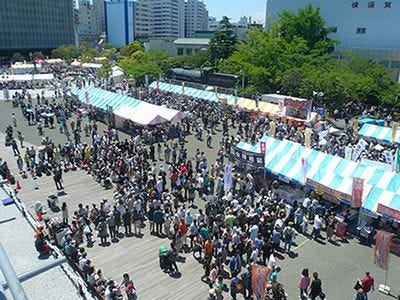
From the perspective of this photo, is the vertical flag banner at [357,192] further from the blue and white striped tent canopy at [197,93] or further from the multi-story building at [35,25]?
the multi-story building at [35,25]

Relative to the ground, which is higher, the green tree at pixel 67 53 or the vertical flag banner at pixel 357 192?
the green tree at pixel 67 53

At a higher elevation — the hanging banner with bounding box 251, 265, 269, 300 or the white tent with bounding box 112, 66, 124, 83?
the white tent with bounding box 112, 66, 124, 83

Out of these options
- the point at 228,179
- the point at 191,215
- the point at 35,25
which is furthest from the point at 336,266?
the point at 35,25

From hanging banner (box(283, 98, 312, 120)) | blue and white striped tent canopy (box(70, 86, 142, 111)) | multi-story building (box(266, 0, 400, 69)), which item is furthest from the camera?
multi-story building (box(266, 0, 400, 69))

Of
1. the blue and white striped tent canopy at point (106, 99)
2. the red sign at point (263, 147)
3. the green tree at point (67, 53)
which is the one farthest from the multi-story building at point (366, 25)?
the green tree at point (67, 53)

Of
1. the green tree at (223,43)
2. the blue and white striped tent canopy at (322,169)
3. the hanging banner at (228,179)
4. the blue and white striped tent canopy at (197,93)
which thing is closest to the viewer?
the blue and white striped tent canopy at (322,169)

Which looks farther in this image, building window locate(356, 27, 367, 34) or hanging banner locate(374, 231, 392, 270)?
building window locate(356, 27, 367, 34)

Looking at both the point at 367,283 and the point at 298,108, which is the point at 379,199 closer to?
the point at 367,283

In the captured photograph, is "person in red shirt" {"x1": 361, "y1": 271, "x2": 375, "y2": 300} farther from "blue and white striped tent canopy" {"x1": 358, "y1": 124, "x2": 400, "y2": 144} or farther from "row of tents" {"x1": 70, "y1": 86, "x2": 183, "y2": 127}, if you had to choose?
"row of tents" {"x1": 70, "y1": 86, "x2": 183, "y2": 127}

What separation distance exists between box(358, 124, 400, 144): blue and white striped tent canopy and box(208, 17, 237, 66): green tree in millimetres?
35185

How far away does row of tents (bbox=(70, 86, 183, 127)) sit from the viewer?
79.9 ft

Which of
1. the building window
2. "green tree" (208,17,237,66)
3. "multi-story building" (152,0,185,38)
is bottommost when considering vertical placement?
"green tree" (208,17,237,66)

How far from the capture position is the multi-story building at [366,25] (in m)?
46.5

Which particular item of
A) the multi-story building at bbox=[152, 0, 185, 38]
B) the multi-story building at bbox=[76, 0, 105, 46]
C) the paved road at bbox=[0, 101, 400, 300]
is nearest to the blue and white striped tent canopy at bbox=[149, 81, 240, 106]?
the paved road at bbox=[0, 101, 400, 300]
